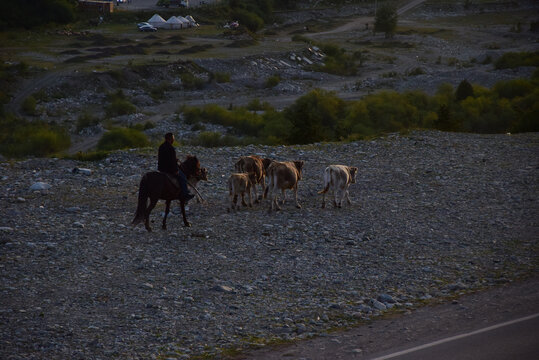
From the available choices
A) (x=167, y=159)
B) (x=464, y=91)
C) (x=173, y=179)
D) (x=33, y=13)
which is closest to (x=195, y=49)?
(x=33, y=13)

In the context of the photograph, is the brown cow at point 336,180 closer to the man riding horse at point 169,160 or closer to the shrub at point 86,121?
the man riding horse at point 169,160

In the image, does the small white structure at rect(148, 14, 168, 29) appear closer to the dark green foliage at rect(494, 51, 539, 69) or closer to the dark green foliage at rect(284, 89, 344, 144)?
the dark green foliage at rect(494, 51, 539, 69)

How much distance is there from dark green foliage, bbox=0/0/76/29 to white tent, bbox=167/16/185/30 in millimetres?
13537

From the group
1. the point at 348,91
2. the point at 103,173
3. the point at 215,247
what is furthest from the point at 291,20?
the point at 215,247

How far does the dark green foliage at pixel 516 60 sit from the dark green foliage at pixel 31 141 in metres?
43.2

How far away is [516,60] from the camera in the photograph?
6272cm

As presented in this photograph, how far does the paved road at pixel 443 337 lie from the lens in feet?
27.3

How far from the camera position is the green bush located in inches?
1193

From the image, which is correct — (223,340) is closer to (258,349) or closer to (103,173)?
(258,349)

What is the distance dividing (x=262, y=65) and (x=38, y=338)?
58282mm

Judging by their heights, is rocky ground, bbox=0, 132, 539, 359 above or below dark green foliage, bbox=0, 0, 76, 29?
Answer: below

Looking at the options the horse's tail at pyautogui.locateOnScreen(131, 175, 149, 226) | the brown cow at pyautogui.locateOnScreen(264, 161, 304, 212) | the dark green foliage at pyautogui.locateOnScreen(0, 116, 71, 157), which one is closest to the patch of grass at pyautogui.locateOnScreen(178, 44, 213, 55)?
the dark green foliage at pyautogui.locateOnScreen(0, 116, 71, 157)

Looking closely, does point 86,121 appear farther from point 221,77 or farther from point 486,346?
point 486,346

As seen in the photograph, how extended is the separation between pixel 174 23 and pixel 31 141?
193ft
